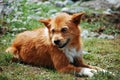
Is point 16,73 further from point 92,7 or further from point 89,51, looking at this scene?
point 92,7

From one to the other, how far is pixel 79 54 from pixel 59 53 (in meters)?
0.52

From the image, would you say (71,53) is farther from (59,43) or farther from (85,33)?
(85,33)

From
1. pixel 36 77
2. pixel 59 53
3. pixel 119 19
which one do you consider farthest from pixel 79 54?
pixel 119 19

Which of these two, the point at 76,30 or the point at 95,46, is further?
the point at 95,46

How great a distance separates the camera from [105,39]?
13766 millimetres

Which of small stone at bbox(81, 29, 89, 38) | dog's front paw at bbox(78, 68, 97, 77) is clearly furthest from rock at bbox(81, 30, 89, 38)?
dog's front paw at bbox(78, 68, 97, 77)

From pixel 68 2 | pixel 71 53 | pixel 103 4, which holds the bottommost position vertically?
pixel 71 53

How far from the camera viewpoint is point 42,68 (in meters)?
9.67

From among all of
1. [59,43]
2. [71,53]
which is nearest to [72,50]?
[71,53]

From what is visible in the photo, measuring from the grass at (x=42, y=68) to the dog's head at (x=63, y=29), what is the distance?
0.71 meters

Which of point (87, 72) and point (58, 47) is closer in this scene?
point (87, 72)

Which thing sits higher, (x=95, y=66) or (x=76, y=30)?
(x=76, y=30)

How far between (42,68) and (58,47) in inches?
28.1

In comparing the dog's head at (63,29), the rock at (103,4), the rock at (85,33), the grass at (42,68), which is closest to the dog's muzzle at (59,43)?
the dog's head at (63,29)
